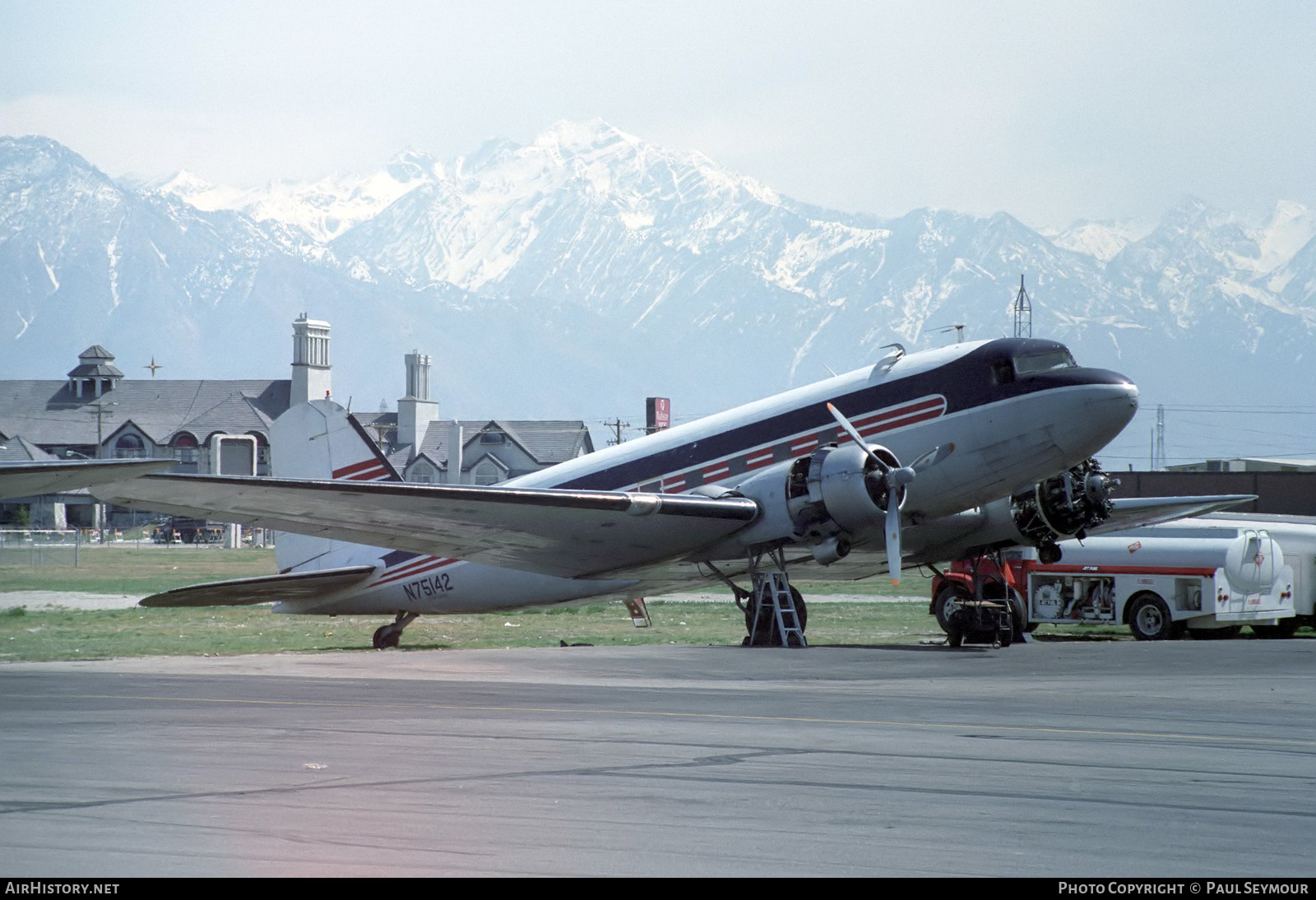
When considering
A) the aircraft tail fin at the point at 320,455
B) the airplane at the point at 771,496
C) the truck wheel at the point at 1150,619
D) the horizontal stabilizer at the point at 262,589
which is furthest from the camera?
the truck wheel at the point at 1150,619

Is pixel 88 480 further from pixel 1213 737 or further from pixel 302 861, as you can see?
pixel 1213 737

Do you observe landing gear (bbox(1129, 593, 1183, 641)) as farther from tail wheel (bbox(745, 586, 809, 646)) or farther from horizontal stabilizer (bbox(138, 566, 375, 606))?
horizontal stabilizer (bbox(138, 566, 375, 606))

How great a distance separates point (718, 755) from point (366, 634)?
21250mm

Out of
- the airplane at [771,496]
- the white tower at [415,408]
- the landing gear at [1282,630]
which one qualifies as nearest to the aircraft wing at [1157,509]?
the airplane at [771,496]

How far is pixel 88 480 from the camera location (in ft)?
38.8

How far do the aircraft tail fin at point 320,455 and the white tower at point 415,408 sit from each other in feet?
361

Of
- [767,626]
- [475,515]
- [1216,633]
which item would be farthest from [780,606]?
[1216,633]

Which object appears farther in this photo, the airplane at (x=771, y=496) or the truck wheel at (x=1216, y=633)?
the truck wheel at (x=1216, y=633)

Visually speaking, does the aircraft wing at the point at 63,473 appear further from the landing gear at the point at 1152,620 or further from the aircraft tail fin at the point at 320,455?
the landing gear at the point at 1152,620

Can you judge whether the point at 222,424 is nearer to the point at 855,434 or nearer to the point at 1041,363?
the point at 855,434

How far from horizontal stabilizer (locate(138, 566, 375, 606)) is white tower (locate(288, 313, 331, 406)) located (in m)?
111

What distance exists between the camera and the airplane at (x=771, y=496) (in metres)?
18.6

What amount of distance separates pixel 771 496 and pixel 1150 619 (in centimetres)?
1141

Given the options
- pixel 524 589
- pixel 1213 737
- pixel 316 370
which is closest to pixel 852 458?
pixel 524 589
